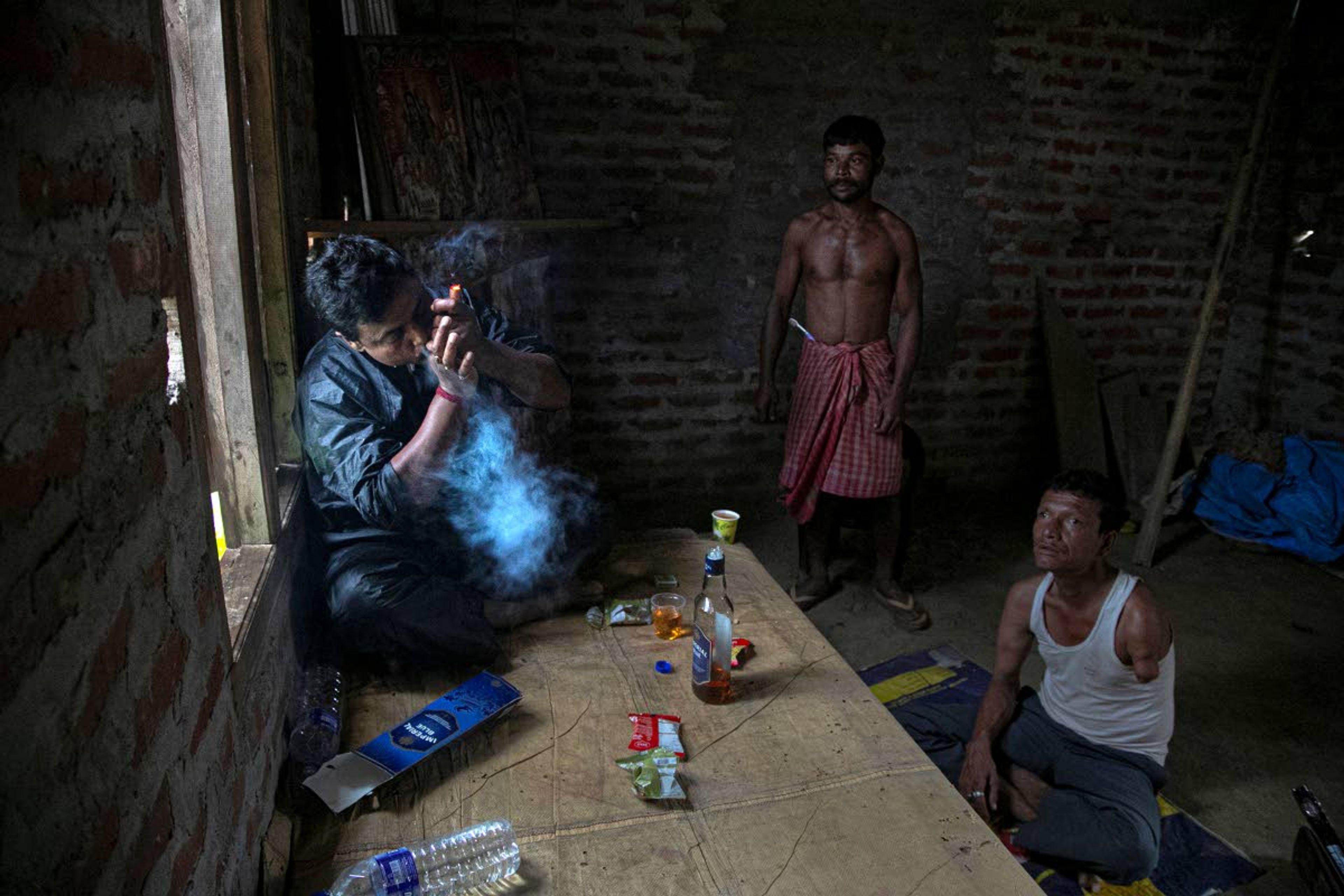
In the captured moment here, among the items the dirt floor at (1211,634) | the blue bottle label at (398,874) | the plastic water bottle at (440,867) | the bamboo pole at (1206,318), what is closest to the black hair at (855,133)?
the bamboo pole at (1206,318)

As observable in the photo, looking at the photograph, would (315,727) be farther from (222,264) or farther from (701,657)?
(222,264)

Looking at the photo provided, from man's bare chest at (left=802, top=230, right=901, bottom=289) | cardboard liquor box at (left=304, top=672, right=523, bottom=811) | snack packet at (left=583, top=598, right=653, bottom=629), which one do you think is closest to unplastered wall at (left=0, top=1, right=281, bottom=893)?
cardboard liquor box at (left=304, top=672, right=523, bottom=811)

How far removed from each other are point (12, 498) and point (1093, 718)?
2699 mm

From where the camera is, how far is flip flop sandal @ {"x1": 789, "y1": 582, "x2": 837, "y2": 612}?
4152 mm

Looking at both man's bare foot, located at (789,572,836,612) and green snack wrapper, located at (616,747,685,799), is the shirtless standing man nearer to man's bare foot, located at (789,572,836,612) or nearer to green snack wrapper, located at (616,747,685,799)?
man's bare foot, located at (789,572,836,612)

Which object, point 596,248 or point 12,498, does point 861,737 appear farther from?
point 596,248

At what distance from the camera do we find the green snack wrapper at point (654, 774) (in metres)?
2.04

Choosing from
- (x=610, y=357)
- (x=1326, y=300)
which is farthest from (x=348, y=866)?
(x=1326, y=300)

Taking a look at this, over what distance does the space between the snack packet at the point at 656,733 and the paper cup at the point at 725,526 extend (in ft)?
4.14

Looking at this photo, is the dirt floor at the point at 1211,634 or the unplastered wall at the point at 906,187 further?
the unplastered wall at the point at 906,187

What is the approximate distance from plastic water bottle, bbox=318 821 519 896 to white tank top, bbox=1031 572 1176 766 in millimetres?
1710

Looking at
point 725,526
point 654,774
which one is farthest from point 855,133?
point 654,774

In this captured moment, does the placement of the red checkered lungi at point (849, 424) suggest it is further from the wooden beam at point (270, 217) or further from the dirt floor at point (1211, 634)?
the wooden beam at point (270, 217)

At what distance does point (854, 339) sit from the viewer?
13.0ft
